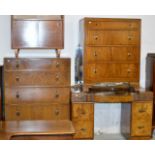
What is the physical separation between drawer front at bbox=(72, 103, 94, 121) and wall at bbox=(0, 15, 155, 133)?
0.51 meters

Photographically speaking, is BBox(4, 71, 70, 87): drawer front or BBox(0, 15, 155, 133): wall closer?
BBox(4, 71, 70, 87): drawer front

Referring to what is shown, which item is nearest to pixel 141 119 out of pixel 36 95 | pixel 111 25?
pixel 111 25

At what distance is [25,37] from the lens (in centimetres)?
432

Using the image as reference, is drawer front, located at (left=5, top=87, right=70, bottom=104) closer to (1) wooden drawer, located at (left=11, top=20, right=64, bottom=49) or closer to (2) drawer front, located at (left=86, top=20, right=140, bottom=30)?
(1) wooden drawer, located at (left=11, top=20, right=64, bottom=49)

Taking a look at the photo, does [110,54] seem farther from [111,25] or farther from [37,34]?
[37,34]

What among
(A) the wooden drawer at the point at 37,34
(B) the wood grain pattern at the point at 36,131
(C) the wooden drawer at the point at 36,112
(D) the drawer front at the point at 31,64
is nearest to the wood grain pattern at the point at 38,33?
(A) the wooden drawer at the point at 37,34

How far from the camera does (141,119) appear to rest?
171 inches

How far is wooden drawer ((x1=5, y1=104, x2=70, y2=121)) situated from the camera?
14.1 ft

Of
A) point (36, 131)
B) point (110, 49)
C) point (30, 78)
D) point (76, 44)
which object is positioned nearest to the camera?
point (36, 131)

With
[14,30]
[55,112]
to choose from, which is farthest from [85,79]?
[14,30]

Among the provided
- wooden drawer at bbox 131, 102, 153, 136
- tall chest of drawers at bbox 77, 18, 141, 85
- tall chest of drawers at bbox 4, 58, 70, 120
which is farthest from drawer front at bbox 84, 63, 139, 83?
wooden drawer at bbox 131, 102, 153, 136

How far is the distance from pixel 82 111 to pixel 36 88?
72 cm

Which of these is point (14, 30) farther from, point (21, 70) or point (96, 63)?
→ point (96, 63)

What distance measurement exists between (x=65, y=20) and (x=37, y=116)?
4.85 ft
